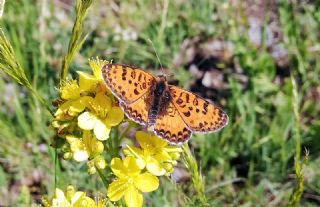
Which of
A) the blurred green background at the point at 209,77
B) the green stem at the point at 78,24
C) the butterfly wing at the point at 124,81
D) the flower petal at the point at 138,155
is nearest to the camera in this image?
the green stem at the point at 78,24

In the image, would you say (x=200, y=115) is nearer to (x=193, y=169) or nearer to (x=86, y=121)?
(x=193, y=169)

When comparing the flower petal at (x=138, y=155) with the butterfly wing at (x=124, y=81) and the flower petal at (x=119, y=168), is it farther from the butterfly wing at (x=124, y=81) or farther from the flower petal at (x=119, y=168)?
the butterfly wing at (x=124, y=81)

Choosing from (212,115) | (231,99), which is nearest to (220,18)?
(231,99)

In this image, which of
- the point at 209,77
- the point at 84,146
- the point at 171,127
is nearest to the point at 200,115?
the point at 171,127

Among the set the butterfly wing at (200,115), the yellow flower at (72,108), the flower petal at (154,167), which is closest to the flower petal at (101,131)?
the yellow flower at (72,108)

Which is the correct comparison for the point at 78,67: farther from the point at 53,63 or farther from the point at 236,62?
the point at 236,62

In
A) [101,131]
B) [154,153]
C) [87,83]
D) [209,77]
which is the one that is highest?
[87,83]
